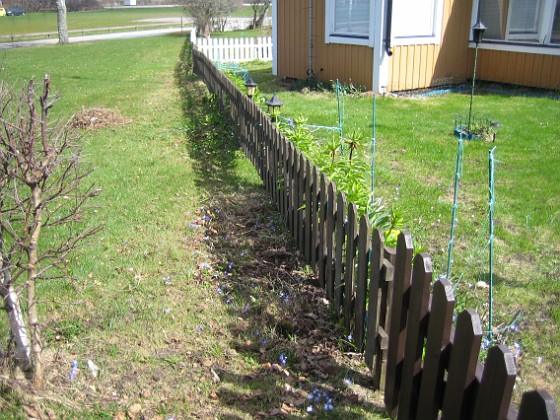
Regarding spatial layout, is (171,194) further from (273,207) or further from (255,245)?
(255,245)

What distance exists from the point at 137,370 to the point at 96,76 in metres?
16.7

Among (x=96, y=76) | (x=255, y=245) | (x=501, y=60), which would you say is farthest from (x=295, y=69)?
(x=255, y=245)

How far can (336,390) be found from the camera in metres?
3.21

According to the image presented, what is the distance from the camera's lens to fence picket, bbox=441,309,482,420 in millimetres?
2117

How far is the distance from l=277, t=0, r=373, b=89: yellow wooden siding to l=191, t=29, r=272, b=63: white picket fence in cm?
584

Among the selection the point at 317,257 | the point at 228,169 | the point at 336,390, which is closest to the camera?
the point at 336,390

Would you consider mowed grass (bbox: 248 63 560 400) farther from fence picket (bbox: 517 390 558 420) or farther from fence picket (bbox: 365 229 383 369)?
fence picket (bbox: 517 390 558 420)

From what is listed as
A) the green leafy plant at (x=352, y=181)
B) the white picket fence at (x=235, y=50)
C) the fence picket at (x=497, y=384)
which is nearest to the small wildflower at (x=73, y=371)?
the green leafy plant at (x=352, y=181)

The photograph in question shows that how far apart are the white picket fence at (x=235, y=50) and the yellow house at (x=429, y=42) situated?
7.39m

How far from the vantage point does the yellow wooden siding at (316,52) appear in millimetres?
12727

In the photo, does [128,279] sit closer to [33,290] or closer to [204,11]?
[33,290]

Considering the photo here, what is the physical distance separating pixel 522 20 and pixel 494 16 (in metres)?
0.66

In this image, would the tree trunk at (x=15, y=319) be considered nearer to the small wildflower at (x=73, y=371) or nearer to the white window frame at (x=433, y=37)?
the small wildflower at (x=73, y=371)

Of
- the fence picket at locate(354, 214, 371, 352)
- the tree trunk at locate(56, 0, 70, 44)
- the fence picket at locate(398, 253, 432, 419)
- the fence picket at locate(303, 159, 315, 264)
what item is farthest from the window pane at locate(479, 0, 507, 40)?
the tree trunk at locate(56, 0, 70, 44)
